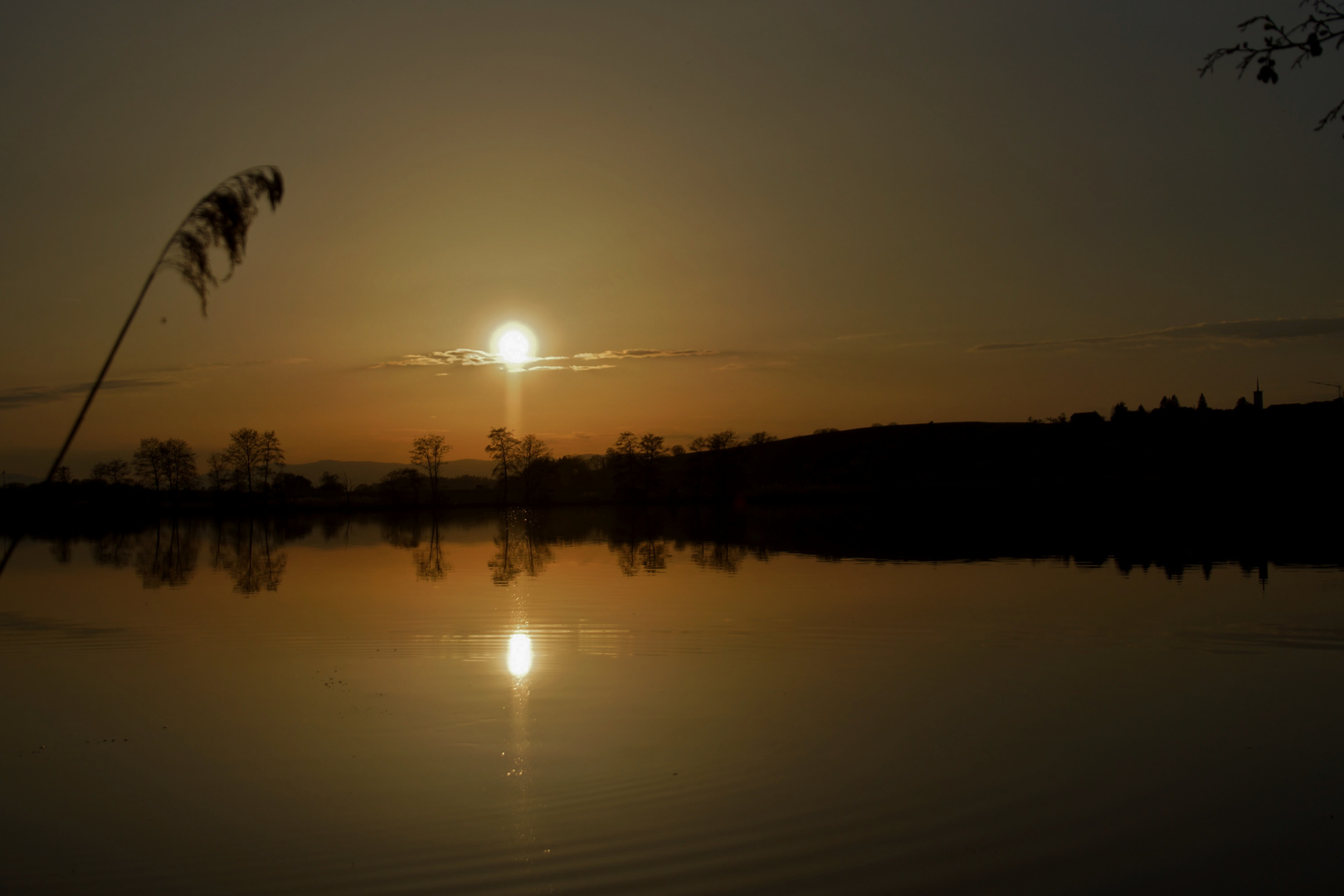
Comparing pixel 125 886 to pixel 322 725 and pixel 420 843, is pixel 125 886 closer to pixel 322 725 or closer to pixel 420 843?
pixel 420 843

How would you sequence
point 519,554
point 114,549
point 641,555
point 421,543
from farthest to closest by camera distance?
1. point 421,543
2. point 114,549
3. point 519,554
4. point 641,555

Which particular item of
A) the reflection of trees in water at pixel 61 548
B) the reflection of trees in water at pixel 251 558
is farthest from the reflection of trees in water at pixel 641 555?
the reflection of trees in water at pixel 61 548

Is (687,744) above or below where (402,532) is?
below

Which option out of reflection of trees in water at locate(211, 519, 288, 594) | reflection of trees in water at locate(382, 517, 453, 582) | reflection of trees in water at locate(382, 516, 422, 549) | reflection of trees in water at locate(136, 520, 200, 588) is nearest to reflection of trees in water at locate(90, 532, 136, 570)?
reflection of trees in water at locate(136, 520, 200, 588)

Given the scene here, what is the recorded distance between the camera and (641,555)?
31469mm

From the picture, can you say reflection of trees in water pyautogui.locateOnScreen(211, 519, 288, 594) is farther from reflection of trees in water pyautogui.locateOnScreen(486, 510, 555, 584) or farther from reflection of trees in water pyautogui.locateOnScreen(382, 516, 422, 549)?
reflection of trees in water pyautogui.locateOnScreen(486, 510, 555, 584)

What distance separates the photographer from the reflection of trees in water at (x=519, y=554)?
86.6ft

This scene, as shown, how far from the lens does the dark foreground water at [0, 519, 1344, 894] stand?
658cm

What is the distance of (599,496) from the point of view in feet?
349

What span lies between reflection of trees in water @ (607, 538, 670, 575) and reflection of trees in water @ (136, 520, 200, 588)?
39.3 feet

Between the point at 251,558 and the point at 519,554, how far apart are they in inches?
380

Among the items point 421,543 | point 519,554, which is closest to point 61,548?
point 421,543

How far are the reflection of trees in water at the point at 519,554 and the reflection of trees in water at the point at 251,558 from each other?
19.4 ft

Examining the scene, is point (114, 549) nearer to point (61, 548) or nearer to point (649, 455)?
point (61, 548)
